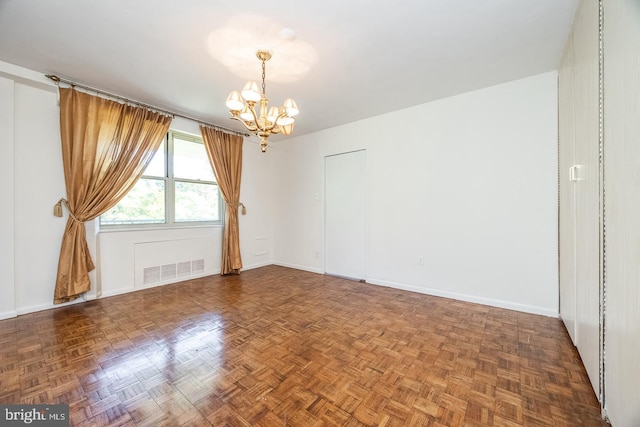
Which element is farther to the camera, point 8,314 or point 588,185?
point 8,314

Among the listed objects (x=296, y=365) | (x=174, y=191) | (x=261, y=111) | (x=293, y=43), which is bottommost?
(x=296, y=365)

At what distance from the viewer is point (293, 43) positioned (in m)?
2.20

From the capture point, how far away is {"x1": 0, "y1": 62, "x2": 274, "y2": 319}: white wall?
103 inches

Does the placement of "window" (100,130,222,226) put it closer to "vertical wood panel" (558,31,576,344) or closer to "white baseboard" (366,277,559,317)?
"white baseboard" (366,277,559,317)

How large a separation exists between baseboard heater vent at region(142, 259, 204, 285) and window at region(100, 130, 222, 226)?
697mm

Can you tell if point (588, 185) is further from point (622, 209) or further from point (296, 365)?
point (296, 365)

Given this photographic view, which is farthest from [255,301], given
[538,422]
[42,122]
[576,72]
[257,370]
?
[576,72]

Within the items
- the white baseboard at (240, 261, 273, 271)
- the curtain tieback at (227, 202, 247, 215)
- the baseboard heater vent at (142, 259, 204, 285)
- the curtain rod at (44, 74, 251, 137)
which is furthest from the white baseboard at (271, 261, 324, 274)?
the curtain rod at (44, 74, 251, 137)

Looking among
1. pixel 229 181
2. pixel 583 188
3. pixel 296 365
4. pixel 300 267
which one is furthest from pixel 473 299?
pixel 229 181

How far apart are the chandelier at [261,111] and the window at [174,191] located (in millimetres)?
2214

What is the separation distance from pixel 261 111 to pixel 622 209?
2.53m

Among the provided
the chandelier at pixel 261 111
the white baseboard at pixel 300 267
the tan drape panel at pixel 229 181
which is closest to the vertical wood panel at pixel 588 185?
the chandelier at pixel 261 111

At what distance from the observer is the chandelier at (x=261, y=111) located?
2.14 meters

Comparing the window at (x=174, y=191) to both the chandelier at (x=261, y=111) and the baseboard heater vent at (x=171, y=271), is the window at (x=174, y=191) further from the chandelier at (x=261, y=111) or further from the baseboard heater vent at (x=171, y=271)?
the chandelier at (x=261, y=111)
